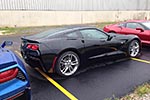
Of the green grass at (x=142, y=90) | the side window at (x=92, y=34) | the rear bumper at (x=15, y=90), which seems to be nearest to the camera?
the rear bumper at (x=15, y=90)

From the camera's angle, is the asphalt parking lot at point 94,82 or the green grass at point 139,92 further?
the asphalt parking lot at point 94,82

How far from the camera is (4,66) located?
7.77ft

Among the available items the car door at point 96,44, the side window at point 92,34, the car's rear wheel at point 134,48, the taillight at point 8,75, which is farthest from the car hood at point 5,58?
the car's rear wheel at point 134,48

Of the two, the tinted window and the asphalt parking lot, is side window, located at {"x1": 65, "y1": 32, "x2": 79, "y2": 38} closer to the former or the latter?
the asphalt parking lot

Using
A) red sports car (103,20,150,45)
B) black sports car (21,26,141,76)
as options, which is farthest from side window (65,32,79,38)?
red sports car (103,20,150,45)

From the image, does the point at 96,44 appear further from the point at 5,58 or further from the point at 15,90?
the point at 15,90

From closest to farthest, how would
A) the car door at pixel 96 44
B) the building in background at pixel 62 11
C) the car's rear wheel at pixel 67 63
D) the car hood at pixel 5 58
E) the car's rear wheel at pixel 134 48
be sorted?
the car hood at pixel 5 58 → the car's rear wheel at pixel 67 63 → the car door at pixel 96 44 → the car's rear wheel at pixel 134 48 → the building in background at pixel 62 11

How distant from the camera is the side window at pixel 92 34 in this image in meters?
5.25

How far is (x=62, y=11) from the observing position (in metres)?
19.3

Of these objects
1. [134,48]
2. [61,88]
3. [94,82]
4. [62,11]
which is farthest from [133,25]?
[62,11]

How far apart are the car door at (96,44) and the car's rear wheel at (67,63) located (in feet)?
1.34

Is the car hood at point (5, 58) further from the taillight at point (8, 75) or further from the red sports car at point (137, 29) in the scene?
the red sports car at point (137, 29)

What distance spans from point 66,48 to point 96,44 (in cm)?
105

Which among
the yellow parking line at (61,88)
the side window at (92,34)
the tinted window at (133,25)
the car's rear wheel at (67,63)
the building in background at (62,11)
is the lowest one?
the yellow parking line at (61,88)
